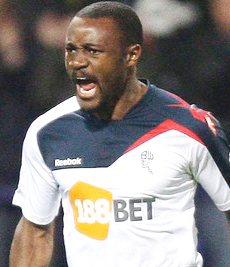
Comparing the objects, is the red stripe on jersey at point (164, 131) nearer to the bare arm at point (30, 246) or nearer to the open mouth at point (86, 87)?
the open mouth at point (86, 87)

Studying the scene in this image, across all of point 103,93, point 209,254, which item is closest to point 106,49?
point 103,93

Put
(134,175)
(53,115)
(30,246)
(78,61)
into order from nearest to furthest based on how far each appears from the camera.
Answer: (78,61)
(134,175)
(53,115)
(30,246)

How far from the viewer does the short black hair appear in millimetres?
3490

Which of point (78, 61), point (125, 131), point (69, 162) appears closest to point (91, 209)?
point (69, 162)

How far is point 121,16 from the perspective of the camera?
3.51m

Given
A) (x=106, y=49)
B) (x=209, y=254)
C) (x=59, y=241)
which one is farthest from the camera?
(x=59, y=241)

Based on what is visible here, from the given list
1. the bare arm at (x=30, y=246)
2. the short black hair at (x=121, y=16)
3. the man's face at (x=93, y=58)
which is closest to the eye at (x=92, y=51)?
the man's face at (x=93, y=58)

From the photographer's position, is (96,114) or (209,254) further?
(209,254)

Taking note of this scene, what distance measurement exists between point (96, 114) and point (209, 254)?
4.32ft

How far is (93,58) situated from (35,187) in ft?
1.88

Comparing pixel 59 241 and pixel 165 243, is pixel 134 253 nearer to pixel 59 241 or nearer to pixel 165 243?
pixel 165 243

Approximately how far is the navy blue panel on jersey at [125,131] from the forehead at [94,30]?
0.28 metres

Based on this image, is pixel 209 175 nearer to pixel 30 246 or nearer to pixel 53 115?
pixel 53 115

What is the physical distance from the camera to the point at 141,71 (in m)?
5.04
